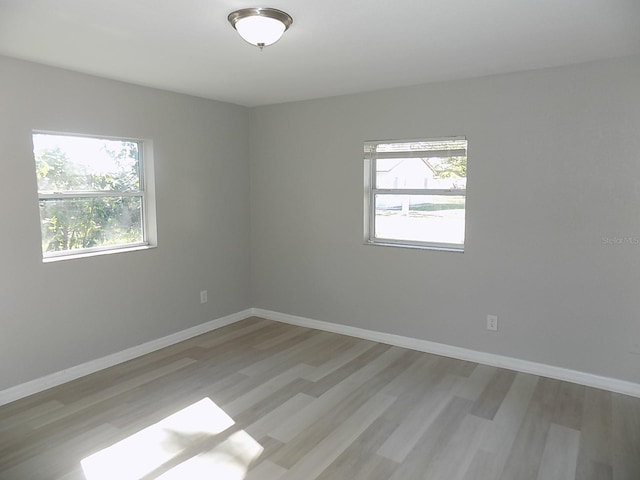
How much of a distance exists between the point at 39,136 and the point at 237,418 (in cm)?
240

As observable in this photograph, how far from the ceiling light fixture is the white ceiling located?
0.14 ft

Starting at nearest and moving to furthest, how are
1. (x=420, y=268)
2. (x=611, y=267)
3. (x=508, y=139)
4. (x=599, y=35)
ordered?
(x=599, y=35), (x=611, y=267), (x=508, y=139), (x=420, y=268)

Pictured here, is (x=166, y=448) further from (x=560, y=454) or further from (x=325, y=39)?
(x=325, y=39)

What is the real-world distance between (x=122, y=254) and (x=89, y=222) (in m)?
0.36

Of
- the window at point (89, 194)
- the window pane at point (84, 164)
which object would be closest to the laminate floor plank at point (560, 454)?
the window at point (89, 194)

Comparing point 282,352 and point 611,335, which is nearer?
point 611,335

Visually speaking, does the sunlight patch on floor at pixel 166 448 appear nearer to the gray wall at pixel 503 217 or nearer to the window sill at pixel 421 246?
the gray wall at pixel 503 217

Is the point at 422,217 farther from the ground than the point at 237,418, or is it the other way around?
the point at 422,217

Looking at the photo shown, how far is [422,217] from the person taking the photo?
13.3 ft

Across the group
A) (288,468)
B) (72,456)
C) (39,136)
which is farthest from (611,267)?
(39,136)

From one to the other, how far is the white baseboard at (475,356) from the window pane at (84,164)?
82.7 inches

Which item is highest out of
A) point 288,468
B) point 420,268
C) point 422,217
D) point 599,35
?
point 599,35

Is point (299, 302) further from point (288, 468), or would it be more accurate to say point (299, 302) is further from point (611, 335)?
point (611, 335)

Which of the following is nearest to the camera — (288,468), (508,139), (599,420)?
(288,468)
